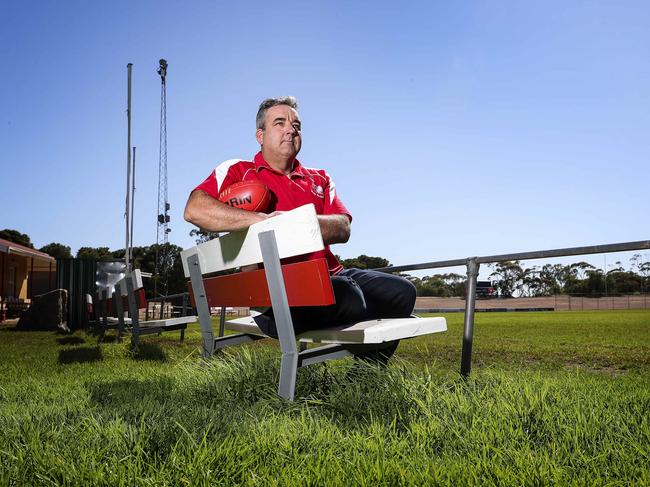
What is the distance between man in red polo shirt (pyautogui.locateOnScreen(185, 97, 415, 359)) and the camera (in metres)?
2.46

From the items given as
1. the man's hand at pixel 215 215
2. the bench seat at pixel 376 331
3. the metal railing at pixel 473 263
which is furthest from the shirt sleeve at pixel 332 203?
the metal railing at pixel 473 263

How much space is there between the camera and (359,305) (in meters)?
2.48

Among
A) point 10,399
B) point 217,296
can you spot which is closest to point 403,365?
point 217,296

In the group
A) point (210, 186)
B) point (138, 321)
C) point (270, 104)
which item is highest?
point (270, 104)

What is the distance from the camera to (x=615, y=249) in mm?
2648

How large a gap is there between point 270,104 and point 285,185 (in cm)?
49

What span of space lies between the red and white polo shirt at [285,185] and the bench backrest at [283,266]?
12.4 inches

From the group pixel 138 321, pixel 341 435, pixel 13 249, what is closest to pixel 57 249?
pixel 13 249

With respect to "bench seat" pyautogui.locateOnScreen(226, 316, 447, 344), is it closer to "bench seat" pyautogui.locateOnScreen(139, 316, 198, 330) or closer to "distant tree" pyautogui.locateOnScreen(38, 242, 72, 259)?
"bench seat" pyautogui.locateOnScreen(139, 316, 198, 330)

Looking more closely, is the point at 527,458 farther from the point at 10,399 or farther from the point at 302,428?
the point at 10,399

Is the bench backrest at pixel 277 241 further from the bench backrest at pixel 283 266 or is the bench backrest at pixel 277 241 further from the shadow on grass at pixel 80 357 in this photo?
the shadow on grass at pixel 80 357

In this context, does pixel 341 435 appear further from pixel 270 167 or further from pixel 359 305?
pixel 270 167

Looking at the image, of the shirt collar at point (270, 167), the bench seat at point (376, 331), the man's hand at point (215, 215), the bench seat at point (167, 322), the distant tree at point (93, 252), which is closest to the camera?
the bench seat at point (376, 331)

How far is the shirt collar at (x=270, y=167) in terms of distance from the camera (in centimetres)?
279
